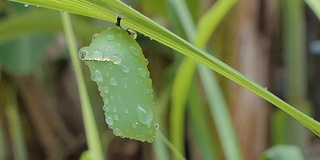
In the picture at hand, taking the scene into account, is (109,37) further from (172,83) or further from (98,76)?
(172,83)

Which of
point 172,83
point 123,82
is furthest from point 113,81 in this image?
point 172,83

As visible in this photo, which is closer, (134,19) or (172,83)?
(134,19)

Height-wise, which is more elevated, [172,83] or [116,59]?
[172,83]

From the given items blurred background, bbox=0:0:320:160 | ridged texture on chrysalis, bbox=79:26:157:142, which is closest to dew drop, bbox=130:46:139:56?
ridged texture on chrysalis, bbox=79:26:157:142

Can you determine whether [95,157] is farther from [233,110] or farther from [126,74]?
[233,110]

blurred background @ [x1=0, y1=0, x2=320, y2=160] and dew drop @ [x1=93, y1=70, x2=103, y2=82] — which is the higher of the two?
blurred background @ [x1=0, y1=0, x2=320, y2=160]

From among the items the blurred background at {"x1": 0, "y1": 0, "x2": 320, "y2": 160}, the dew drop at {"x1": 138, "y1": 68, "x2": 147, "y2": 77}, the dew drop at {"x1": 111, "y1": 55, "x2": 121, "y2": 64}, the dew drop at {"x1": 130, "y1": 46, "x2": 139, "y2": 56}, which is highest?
the blurred background at {"x1": 0, "y1": 0, "x2": 320, "y2": 160}

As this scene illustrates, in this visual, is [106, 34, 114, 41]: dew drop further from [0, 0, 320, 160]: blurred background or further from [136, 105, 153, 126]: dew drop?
[0, 0, 320, 160]: blurred background
